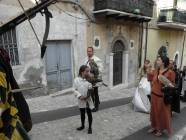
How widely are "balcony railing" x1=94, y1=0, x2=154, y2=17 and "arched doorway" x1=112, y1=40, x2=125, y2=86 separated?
1.68 meters

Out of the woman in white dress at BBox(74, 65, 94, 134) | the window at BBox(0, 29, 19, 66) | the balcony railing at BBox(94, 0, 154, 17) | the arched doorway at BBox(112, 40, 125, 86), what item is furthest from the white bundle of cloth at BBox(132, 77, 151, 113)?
the arched doorway at BBox(112, 40, 125, 86)

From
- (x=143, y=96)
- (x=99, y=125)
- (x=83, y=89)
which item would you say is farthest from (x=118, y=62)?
(x=83, y=89)

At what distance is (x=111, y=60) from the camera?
34.2ft

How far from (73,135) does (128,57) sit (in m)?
7.59

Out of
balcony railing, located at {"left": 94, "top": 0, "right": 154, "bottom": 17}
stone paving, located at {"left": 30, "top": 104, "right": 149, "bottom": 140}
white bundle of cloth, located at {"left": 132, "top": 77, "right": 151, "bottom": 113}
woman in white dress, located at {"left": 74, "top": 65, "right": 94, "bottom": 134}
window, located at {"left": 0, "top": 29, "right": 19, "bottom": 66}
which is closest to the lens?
woman in white dress, located at {"left": 74, "top": 65, "right": 94, "bottom": 134}

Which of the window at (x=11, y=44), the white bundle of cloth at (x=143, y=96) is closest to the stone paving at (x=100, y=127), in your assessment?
the white bundle of cloth at (x=143, y=96)

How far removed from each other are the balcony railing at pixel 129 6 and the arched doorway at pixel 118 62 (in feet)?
→ 5.50

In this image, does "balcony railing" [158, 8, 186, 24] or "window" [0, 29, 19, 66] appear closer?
"window" [0, 29, 19, 66]

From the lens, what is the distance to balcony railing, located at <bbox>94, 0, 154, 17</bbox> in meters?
9.06

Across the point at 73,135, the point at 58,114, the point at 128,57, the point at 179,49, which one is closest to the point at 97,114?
the point at 58,114

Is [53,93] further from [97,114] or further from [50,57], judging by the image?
[97,114]

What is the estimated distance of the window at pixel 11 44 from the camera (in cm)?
670

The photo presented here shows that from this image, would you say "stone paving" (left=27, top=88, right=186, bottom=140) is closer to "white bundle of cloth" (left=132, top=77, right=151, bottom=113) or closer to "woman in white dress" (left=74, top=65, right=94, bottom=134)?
"white bundle of cloth" (left=132, top=77, right=151, bottom=113)

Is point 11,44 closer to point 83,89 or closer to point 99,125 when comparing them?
point 83,89
